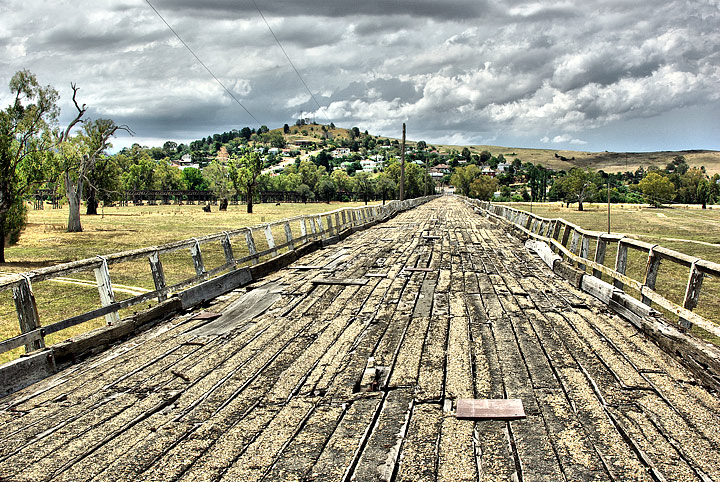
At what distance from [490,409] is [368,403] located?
107 cm

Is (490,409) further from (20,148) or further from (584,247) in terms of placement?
(20,148)

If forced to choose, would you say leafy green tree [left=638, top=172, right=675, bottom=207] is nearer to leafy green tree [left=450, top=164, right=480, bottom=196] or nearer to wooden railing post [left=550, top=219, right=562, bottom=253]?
leafy green tree [left=450, top=164, right=480, bottom=196]

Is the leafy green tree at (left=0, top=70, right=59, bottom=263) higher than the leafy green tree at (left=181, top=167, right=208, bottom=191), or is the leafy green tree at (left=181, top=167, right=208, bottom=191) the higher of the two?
the leafy green tree at (left=0, top=70, right=59, bottom=263)

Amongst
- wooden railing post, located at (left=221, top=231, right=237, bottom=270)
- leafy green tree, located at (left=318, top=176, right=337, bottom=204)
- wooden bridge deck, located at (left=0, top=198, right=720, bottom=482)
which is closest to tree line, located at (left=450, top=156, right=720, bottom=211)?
leafy green tree, located at (left=318, top=176, right=337, bottom=204)

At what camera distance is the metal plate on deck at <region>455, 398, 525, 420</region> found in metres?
4.57

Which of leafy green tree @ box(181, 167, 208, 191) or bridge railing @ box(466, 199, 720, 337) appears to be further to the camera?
leafy green tree @ box(181, 167, 208, 191)

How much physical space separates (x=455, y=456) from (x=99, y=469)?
2544 millimetres

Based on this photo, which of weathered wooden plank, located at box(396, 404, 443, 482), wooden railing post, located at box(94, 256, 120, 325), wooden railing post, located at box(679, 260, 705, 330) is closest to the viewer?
weathered wooden plank, located at box(396, 404, 443, 482)

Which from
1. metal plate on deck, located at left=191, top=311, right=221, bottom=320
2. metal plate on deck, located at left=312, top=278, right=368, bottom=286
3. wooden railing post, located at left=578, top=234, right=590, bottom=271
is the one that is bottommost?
metal plate on deck, located at left=312, top=278, right=368, bottom=286

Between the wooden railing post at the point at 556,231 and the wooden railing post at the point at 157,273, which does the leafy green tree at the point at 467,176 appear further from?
the wooden railing post at the point at 157,273

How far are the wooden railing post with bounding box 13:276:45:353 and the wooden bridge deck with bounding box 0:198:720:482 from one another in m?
0.51

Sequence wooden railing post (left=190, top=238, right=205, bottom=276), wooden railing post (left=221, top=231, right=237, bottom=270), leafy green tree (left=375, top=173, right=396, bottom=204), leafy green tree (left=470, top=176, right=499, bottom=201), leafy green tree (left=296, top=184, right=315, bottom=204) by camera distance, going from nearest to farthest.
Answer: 1. wooden railing post (left=190, top=238, right=205, bottom=276)
2. wooden railing post (left=221, top=231, right=237, bottom=270)
3. leafy green tree (left=375, top=173, right=396, bottom=204)
4. leafy green tree (left=470, top=176, right=499, bottom=201)
5. leafy green tree (left=296, top=184, right=315, bottom=204)

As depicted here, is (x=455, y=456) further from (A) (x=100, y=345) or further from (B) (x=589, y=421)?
(A) (x=100, y=345)

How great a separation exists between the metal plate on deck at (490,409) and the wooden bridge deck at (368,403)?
3.3 inches
